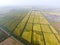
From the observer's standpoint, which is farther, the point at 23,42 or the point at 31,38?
the point at 31,38

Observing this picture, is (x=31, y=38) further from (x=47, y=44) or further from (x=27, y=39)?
(x=47, y=44)

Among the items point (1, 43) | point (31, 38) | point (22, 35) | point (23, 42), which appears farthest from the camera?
point (22, 35)

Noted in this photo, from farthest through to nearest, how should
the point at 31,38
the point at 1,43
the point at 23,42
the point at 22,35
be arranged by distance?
the point at 22,35, the point at 31,38, the point at 23,42, the point at 1,43

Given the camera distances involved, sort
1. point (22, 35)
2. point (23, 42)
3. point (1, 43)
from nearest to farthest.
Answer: point (1, 43) < point (23, 42) < point (22, 35)

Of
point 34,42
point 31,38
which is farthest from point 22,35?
point 34,42

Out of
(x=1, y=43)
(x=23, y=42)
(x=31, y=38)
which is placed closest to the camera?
(x=1, y=43)

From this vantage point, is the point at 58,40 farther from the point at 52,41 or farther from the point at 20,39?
the point at 20,39

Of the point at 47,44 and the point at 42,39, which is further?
the point at 42,39

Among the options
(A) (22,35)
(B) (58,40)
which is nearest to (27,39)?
(A) (22,35)
